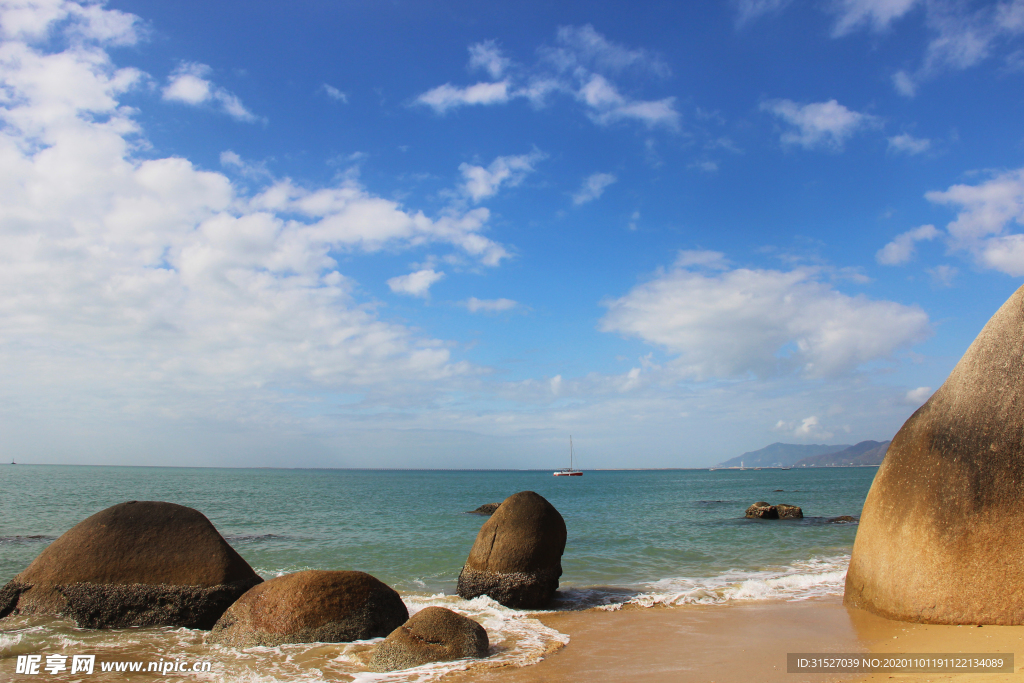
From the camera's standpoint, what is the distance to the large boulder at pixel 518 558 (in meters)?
10.7

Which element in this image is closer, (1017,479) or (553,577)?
(1017,479)

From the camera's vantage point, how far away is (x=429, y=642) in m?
7.16

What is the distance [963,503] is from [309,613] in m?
9.42

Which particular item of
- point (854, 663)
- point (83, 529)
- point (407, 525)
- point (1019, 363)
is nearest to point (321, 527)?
point (407, 525)

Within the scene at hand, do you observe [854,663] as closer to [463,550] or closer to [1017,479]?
[1017,479]

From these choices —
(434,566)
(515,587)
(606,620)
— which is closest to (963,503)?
(606,620)

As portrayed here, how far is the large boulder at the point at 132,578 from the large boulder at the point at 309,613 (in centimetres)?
72

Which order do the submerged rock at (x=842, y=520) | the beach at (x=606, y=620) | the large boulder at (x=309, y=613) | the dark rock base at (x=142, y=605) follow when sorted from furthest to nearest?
the submerged rock at (x=842, y=520)
the dark rock base at (x=142, y=605)
the large boulder at (x=309, y=613)
the beach at (x=606, y=620)

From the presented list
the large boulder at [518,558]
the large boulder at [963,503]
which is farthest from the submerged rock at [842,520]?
the large boulder at [518,558]

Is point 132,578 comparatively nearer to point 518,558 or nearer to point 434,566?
point 518,558

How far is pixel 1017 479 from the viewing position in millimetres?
7730

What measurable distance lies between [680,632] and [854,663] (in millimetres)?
2490

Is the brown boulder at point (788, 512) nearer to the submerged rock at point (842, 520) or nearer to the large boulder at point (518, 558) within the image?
the submerged rock at point (842, 520)

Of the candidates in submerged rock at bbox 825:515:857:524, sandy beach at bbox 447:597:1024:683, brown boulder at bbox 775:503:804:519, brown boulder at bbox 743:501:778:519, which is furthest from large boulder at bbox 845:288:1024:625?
brown boulder at bbox 775:503:804:519
